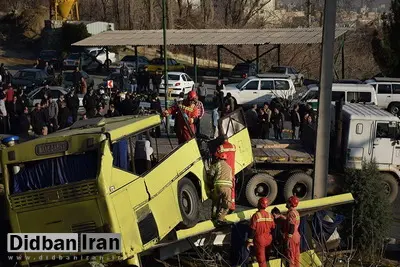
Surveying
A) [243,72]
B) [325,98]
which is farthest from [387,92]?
[325,98]

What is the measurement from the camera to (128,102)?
20.4 metres

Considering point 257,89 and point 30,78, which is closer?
point 257,89

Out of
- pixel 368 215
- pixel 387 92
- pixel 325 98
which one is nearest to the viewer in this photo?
pixel 325 98

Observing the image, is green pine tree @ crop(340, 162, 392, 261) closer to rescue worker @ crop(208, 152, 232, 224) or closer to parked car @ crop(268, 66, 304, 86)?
rescue worker @ crop(208, 152, 232, 224)

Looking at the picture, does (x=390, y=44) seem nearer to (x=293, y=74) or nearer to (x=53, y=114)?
(x=293, y=74)

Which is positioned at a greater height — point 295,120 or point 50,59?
point 50,59

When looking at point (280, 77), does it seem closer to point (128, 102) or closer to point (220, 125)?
point (128, 102)

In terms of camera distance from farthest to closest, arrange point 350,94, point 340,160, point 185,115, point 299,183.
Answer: point 350,94 < point 340,160 < point 299,183 < point 185,115

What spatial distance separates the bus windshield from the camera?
887cm

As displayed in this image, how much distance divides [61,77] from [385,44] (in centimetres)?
1787

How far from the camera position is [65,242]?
888cm

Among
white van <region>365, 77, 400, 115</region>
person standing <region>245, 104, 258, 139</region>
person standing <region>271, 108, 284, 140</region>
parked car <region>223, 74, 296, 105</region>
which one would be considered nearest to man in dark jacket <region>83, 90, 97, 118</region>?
person standing <region>245, 104, 258, 139</region>

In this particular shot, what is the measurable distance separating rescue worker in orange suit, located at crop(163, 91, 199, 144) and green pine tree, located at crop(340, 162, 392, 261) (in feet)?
11.5

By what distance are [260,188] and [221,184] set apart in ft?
12.1
